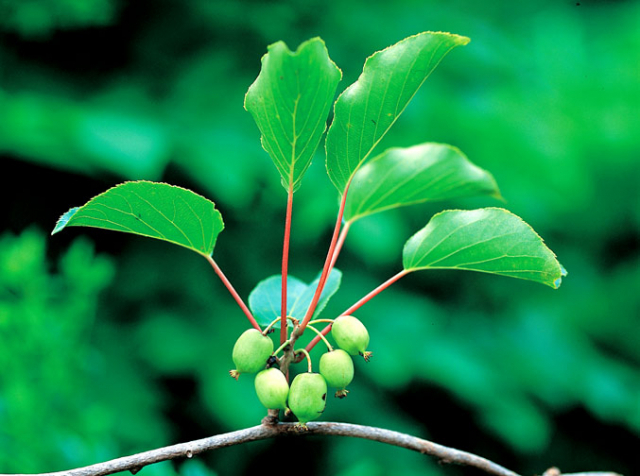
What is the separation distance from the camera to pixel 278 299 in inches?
25.3

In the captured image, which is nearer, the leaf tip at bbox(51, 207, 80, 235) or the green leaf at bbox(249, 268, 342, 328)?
the leaf tip at bbox(51, 207, 80, 235)

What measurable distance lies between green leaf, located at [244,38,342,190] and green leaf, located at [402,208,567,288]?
0.47 ft

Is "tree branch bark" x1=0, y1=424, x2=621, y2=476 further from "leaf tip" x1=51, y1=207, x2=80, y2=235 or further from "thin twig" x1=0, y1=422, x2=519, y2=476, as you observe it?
"leaf tip" x1=51, y1=207, x2=80, y2=235

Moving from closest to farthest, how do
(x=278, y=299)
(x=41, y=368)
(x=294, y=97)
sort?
(x=294, y=97)
(x=278, y=299)
(x=41, y=368)

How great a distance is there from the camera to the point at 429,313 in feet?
7.25

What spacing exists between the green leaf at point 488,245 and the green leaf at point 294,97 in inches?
5.6

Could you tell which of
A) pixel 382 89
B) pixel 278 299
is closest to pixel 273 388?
pixel 278 299

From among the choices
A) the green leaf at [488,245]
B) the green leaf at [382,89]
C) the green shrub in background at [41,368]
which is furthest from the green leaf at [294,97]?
the green shrub in background at [41,368]

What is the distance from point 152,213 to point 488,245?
0.99 feet

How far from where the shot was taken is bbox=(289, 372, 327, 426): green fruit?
1.59ft

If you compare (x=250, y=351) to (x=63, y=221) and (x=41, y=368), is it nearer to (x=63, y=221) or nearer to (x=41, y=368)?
(x=63, y=221)

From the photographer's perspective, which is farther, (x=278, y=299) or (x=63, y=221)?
(x=278, y=299)

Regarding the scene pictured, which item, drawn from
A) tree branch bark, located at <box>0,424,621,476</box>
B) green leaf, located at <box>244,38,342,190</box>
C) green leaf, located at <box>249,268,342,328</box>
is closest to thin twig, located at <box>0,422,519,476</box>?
tree branch bark, located at <box>0,424,621,476</box>

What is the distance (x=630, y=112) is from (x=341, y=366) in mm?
2491
